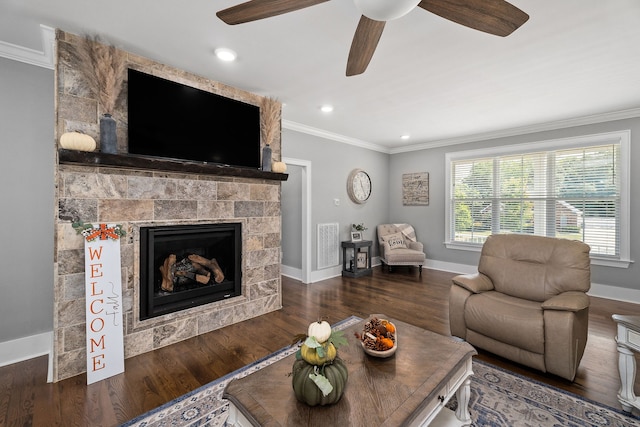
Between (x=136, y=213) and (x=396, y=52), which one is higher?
(x=396, y=52)

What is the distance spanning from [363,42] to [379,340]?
174cm

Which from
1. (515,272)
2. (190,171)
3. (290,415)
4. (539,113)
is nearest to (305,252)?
(190,171)

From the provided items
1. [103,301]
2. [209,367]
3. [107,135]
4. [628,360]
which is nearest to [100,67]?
[107,135]

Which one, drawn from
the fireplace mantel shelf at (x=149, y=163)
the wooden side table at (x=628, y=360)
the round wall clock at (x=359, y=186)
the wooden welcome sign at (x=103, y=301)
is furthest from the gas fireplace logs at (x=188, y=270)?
the wooden side table at (x=628, y=360)

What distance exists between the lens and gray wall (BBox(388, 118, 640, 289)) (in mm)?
3721

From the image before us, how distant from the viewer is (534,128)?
444 centimetres

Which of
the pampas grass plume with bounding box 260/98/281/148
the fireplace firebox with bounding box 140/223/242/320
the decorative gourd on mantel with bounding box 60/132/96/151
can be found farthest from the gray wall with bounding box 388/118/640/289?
the decorative gourd on mantel with bounding box 60/132/96/151

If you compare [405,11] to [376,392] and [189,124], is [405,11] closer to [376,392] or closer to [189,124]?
[376,392]

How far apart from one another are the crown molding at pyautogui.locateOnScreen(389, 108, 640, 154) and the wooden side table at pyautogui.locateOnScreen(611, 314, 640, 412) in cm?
352

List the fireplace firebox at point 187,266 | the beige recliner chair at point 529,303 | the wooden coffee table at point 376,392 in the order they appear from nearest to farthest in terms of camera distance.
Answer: the wooden coffee table at point 376,392 < the beige recliner chair at point 529,303 < the fireplace firebox at point 187,266

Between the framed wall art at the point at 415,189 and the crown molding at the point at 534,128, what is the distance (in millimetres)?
565

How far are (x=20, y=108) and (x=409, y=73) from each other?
11.3ft

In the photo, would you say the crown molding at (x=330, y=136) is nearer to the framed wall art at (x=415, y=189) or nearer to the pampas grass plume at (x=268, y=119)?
the framed wall art at (x=415, y=189)

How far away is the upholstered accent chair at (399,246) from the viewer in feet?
16.8
